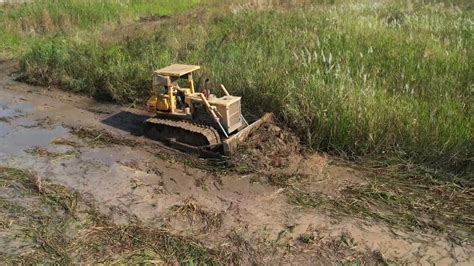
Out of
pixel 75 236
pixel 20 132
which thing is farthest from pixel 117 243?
pixel 20 132

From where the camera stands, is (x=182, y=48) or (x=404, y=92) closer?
(x=404, y=92)

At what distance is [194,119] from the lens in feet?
23.0

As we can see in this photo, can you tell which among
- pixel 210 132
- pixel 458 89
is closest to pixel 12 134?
pixel 210 132

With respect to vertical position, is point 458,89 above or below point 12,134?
above

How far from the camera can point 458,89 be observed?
6980mm

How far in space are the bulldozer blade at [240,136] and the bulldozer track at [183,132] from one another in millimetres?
299

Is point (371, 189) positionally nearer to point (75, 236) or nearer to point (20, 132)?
point (75, 236)

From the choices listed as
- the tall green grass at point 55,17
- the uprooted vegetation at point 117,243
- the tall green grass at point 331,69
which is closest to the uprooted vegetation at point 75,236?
the uprooted vegetation at point 117,243

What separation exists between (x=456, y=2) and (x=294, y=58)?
8.69 metres

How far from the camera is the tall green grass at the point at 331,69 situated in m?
6.31

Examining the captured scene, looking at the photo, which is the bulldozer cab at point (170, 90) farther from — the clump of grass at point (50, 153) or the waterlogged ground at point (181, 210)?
the clump of grass at point (50, 153)

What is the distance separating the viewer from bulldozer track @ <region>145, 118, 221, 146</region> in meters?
6.66

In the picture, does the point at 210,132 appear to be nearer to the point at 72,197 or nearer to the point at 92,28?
the point at 72,197

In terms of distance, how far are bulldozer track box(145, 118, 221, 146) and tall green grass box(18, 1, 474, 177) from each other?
117 centimetres
